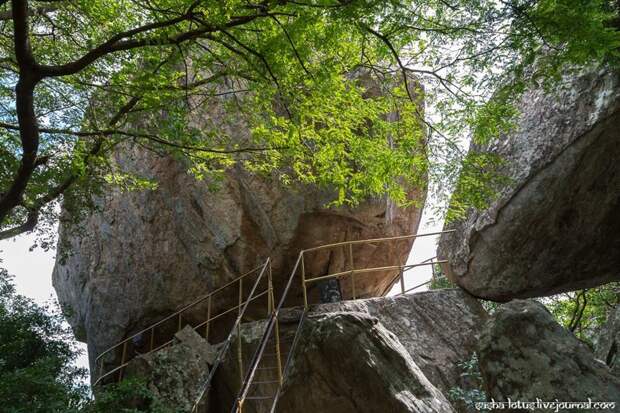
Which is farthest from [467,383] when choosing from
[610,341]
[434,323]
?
[610,341]

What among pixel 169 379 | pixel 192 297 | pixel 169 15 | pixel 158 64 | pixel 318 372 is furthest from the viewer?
pixel 192 297

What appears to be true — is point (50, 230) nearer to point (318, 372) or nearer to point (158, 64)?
point (158, 64)

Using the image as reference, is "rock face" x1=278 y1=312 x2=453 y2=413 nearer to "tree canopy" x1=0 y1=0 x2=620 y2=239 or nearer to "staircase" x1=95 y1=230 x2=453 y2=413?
"staircase" x1=95 y1=230 x2=453 y2=413

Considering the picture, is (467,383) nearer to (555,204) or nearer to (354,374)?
(354,374)

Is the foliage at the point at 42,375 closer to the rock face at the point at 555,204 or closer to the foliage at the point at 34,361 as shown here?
the foliage at the point at 34,361

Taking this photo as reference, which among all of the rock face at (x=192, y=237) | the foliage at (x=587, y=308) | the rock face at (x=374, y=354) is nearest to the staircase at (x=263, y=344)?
the rock face at (x=374, y=354)

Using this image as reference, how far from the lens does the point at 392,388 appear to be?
536 cm

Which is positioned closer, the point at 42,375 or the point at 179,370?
the point at 42,375

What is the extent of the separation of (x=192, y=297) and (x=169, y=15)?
25.1 ft

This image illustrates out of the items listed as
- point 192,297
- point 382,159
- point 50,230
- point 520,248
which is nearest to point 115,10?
point 382,159

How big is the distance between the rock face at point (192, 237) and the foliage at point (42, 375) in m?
1.42

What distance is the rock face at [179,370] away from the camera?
24.3ft

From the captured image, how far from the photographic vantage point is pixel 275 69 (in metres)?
4.53

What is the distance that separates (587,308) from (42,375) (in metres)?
11.2
